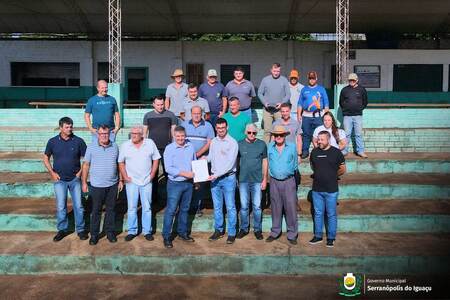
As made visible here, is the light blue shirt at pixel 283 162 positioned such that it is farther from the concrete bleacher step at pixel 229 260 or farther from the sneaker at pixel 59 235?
the sneaker at pixel 59 235

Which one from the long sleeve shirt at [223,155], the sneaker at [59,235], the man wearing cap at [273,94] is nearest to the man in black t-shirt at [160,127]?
the long sleeve shirt at [223,155]

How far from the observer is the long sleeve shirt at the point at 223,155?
21.3 feet

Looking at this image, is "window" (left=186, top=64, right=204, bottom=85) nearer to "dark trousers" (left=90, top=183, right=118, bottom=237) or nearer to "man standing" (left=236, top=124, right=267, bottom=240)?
"man standing" (left=236, top=124, right=267, bottom=240)

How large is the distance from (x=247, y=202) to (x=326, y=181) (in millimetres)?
1158

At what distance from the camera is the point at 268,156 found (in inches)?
260

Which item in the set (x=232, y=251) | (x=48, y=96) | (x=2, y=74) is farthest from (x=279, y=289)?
(x=2, y=74)

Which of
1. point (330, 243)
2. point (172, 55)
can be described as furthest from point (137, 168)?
point (172, 55)

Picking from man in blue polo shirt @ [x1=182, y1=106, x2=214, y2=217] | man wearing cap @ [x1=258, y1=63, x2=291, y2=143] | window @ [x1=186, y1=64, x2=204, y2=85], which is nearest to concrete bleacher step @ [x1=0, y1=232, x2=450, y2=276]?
man in blue polo shirt @ [x1=182, y1=106, x2=214, y2=217]

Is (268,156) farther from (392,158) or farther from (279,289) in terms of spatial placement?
(392,158)

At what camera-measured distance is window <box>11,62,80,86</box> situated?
67.5 ft

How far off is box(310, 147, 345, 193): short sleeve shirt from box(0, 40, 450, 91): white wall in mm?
14298

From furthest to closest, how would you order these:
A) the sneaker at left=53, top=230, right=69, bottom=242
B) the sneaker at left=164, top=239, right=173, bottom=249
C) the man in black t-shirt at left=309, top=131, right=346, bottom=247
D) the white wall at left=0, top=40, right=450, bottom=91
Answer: the white wall at left=0, top=40, right=450, bottom=91 < the sneaker at left=53, top=230, right=69, bottom=242 < the sneaker at left=164, top=239, right=173, bottom=249 < the man in black t-shirt at left=309, top=131, right=346, bottom=247

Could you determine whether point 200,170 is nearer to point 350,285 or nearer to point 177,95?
point 177,95

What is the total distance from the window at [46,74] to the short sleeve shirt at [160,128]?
14606 millimetres
